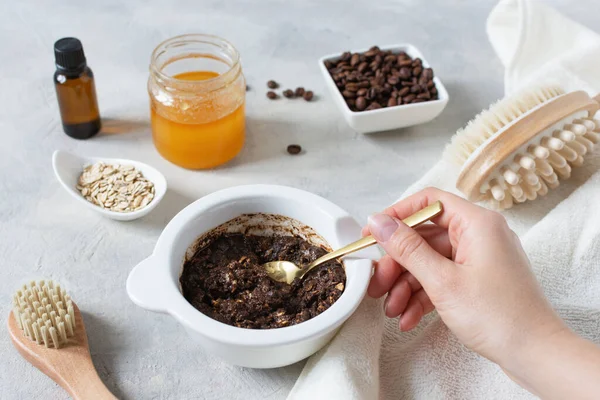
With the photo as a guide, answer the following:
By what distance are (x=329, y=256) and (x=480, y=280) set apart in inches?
10.2

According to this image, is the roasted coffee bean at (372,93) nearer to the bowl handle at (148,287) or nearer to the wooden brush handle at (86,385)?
the bowl handle at (148,287)

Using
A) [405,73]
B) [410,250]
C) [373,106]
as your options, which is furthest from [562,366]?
[405,73]

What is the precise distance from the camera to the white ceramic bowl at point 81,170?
54.2 inches

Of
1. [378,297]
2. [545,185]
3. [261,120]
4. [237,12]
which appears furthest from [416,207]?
[237,12]

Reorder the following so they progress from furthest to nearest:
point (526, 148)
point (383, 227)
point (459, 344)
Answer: point (526, 148), point (459, 344), point (383, 227)

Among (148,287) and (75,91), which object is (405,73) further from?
(148,287)

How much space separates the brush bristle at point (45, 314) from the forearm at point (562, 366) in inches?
28.0

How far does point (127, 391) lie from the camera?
1.13 meters

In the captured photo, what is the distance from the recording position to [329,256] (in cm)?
111

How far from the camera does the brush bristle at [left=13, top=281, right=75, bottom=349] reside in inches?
43.5

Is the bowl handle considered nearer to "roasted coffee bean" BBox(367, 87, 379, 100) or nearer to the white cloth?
the white cloth

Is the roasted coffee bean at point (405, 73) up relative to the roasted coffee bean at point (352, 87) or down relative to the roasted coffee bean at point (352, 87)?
up

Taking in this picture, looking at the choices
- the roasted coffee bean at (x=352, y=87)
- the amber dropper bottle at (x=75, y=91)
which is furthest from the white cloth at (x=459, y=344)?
the amber dropper bottle at (x=75, y=91)

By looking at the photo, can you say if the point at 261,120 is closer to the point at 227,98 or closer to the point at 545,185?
the point at 227,98
